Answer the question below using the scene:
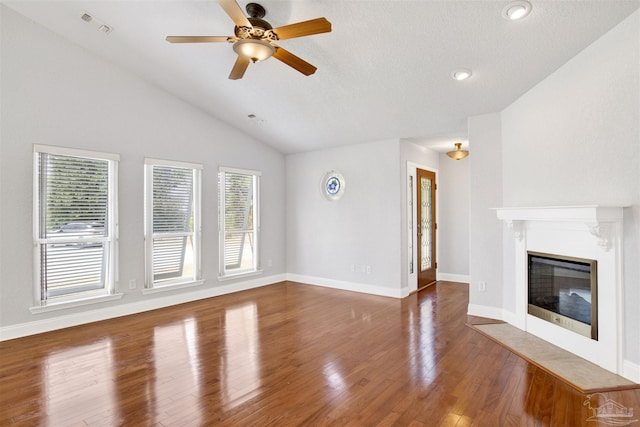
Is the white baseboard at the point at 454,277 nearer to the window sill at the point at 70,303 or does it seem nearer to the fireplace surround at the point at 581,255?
the fireplace surround at the point at 581,255

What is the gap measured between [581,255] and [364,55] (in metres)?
2.98

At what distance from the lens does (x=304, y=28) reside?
255cm

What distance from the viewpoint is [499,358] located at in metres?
3.18

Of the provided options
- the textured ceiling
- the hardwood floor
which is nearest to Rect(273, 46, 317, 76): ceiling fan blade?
the textured ceiling

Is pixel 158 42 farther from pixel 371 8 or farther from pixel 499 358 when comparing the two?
pixel 499 358

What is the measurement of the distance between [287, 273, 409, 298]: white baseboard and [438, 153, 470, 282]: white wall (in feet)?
5.85

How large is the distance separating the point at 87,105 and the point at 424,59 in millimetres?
4350

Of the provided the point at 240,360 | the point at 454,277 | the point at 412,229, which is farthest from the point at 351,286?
the point at 240,360

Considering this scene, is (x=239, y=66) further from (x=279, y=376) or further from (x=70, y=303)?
(x=70, y=303)

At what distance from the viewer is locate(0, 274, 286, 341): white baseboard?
386cm

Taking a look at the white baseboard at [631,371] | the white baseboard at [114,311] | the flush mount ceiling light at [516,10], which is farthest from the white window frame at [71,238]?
the white baseboard at [631,371]

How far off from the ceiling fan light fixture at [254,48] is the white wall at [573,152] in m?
2.88

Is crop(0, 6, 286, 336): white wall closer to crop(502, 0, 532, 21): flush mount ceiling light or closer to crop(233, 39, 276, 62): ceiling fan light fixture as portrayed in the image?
crop(233, 39, 276, 62): ceiling fan light fixture

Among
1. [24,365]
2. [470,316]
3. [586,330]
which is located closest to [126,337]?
[24,365]
